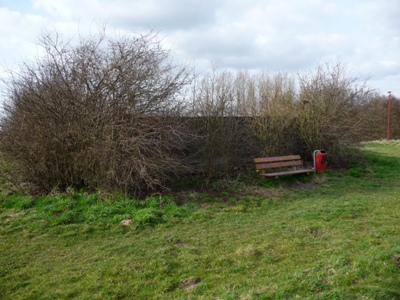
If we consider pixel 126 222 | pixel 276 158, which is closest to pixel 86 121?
pixel 126 222

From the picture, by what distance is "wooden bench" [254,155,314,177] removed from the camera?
10.9 meters

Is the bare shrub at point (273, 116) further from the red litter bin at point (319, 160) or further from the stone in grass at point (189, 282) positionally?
the stone in grass at point (189, 282)

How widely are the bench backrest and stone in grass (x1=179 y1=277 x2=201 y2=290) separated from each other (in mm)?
6974

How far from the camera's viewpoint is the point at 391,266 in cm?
396

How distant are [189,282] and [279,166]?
7.74 meters

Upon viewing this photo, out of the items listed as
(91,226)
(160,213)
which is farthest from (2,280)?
(160,213)

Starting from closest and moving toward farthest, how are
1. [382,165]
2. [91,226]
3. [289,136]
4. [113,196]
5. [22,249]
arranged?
[22,249] → [91,226] → [113,196] → [289,136] → [382,165]

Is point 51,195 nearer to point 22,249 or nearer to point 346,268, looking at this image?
point 22,249

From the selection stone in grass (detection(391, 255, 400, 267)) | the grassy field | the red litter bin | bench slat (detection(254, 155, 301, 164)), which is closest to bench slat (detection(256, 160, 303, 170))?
bench slat (detection(254, 155, 301, 164))

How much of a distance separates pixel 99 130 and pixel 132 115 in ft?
2.71

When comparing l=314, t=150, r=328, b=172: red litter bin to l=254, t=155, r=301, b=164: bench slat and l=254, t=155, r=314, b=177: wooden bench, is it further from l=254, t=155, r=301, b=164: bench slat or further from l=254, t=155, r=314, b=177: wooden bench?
l=254, t=155, r=301, b=164: bench slat

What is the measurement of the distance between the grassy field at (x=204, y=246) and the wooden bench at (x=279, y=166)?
5.19ft

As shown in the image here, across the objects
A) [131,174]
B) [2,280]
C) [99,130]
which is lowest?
[2,280]

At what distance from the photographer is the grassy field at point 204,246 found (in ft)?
12.8
